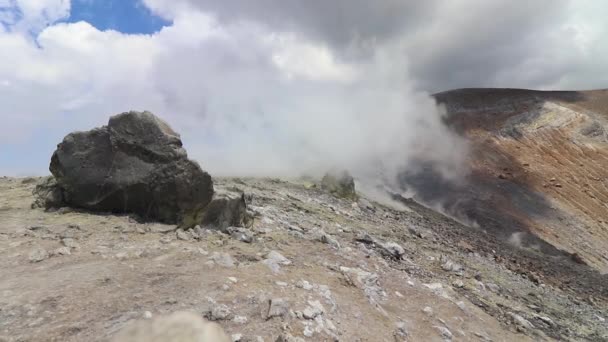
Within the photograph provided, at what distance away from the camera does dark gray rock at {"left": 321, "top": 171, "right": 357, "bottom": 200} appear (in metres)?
15.7

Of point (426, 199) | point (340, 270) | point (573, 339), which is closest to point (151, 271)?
point (340, 270)

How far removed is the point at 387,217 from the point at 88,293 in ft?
34.1

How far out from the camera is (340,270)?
25.7 ft

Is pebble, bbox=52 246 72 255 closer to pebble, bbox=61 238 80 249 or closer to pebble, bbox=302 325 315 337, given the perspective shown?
pebble, bbox=61 238 80 249

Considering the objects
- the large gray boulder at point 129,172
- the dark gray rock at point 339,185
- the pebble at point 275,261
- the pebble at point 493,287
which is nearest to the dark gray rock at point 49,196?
the large gray boulder at point 129,172

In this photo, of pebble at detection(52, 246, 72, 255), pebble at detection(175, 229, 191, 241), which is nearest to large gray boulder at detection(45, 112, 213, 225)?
pebble at detection(175, 229, 191, 241)

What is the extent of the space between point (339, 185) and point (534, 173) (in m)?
16.9

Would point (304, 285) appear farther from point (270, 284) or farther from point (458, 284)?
point (458, 284)

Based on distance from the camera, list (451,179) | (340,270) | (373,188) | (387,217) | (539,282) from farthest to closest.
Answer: (451,179) < (373,188) < (387,217) < (539,282) < (340,270)

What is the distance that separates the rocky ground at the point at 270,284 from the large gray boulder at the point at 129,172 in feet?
1.25

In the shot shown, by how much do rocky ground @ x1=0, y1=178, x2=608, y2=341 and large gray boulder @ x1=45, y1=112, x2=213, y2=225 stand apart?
1.25 ft

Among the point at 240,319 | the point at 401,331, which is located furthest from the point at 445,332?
the point at 240,319

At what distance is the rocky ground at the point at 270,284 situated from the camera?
5242 mm

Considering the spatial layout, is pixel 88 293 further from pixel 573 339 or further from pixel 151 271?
pixel 573 339
